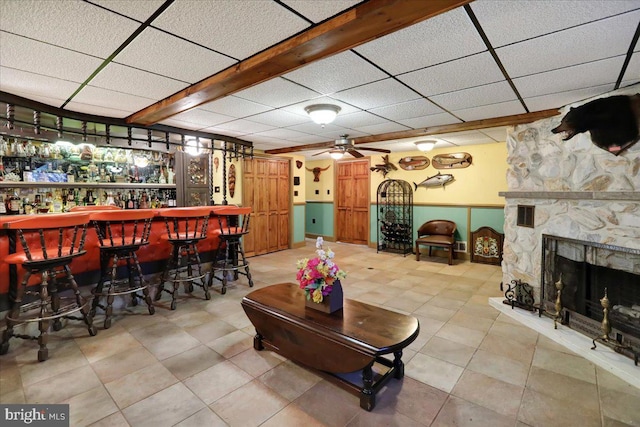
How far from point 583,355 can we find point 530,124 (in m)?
2.53

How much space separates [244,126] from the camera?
4340 mm

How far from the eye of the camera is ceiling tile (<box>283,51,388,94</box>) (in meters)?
2.17

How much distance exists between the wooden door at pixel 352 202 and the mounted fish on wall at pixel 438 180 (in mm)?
1503

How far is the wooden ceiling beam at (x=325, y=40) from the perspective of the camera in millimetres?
1466

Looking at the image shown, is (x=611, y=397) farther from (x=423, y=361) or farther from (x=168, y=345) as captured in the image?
(x=168, y=345)

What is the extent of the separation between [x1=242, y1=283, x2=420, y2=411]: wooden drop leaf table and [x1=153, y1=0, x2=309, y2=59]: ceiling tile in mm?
1891

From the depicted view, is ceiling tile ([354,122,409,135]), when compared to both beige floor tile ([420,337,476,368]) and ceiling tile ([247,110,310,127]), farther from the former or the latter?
beige floor tile ([420,337,476,368])

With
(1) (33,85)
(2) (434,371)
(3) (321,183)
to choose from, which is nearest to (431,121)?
(2) (434,371)

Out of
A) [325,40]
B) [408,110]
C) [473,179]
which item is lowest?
[473,179]

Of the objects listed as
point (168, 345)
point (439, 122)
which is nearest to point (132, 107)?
point (168, 345)

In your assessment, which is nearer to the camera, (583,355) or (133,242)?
(583,355)

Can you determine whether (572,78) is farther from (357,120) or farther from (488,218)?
(488,218)

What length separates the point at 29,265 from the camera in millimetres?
2428

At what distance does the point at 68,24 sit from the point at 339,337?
2.41 m
